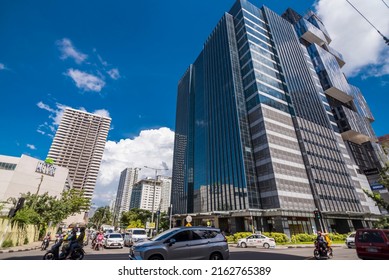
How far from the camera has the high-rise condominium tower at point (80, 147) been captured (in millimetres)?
120062

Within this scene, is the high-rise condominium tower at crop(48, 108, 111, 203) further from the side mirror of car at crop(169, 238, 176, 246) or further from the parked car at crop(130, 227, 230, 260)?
the side mirror of car at crop(169, 238, 176, 246)

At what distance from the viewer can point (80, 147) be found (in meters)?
127

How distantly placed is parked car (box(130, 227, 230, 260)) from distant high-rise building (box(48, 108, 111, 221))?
127079mm

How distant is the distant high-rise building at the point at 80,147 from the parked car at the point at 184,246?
127 m

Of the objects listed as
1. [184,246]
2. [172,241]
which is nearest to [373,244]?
[184,246]

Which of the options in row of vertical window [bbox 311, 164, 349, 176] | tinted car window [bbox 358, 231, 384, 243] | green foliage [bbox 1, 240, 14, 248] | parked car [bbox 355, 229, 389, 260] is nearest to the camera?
parked car [bbox 355, 229, 389, 260]

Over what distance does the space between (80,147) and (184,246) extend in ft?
454

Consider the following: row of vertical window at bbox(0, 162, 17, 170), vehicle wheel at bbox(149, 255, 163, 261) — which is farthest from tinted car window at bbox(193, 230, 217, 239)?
row of vertical window at bbox(0, 162, 17, 170)

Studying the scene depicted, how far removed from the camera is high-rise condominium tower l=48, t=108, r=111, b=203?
120062 millimetres

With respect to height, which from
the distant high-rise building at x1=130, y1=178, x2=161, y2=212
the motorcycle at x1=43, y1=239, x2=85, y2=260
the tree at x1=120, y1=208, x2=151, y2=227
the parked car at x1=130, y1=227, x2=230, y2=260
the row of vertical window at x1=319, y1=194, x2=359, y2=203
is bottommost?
the motorcycle at x1=43, y1=239, x2=85, y2=260

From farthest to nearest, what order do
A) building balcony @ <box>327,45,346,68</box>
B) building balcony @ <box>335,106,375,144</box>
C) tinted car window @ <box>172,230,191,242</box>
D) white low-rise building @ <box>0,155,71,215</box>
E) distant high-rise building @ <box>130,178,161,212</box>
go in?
distant high-rise building @ <box>130,178,161,212</box> < building balcony @ <box>327,45,346,68</box> < building balcony @ <box>335,106,375,144</box> < white low-rise building @ <box>0,155,71,215</box> < tinted car window @ <box>172,230,191,242</box>

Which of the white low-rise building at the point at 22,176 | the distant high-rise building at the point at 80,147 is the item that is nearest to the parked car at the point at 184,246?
the white low-rise building at the point at 22,176

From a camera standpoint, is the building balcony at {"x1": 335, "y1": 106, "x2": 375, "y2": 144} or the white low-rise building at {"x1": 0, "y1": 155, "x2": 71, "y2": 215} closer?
the white low-rise building at {"x1": 0, "y1": 155, "x2": 71, "y2": 215}

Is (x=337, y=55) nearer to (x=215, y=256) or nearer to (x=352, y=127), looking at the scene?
(x=352, y=127)
